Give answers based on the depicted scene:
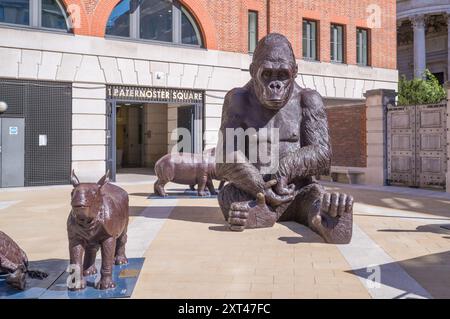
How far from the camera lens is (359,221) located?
7801mm

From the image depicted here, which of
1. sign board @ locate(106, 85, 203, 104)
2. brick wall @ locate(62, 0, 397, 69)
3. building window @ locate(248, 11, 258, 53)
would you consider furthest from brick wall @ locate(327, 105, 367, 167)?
sign board @ locate(106, 85, 203, 104)

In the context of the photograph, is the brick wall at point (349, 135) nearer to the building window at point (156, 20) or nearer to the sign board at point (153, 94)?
the sign board at point (153, 94)

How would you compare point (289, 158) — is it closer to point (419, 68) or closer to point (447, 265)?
point (447, 265)

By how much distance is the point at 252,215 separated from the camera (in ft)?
22.1

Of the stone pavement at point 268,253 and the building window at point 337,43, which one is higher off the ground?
the building window at point 337,43

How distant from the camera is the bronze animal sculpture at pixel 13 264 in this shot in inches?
157

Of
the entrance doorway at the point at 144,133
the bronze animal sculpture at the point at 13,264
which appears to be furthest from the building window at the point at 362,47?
the bronze animal sculpture at the point at 13,264

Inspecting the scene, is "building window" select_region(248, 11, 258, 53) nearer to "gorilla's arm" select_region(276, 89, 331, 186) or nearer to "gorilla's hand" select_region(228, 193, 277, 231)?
"gorilla's arm" select_region(276, 89, 331, 186)

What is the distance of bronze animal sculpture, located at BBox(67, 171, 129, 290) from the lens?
3.76m

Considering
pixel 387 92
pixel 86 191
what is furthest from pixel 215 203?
pixel 387 92

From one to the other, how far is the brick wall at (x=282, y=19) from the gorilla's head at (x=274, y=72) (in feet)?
32.8

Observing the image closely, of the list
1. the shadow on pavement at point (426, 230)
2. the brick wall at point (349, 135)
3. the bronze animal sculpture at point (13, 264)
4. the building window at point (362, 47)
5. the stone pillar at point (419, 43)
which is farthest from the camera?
the stone pillar at point (419, 43)

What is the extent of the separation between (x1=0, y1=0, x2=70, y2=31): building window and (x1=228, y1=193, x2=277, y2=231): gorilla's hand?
11.0 metres
